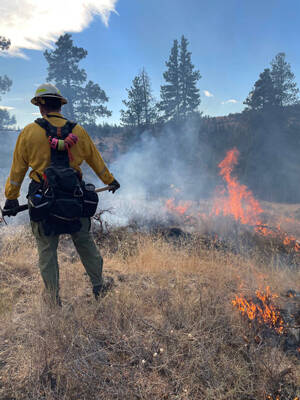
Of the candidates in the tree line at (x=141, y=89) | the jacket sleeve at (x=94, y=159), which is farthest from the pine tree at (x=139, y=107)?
the jacket sleeve at (x=94, y=159)

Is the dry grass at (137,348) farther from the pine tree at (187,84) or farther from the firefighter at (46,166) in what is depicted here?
the pine tree at (187,84)

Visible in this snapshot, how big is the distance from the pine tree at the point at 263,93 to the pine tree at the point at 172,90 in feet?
23.3

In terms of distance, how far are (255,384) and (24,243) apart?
4.81 meters

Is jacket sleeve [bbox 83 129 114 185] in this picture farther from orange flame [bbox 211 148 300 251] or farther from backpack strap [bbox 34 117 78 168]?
orange flame [bbox 211 148 300 251]

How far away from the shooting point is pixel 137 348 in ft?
6.91

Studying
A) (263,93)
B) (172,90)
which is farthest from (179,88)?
(263,93)

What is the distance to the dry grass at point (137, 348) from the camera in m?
1.80

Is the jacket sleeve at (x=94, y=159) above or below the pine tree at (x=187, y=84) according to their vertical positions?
below

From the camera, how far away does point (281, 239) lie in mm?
7297

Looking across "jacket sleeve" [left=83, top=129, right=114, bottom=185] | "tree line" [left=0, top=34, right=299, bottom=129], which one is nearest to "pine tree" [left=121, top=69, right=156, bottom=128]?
"tree line" [left=0, top=34, right=299, bottom=129]

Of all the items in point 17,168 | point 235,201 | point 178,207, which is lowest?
point 235,201

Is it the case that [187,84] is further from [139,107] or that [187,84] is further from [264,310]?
[264,310]

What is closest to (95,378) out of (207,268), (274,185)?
(207,268)

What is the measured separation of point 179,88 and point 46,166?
23.7m
